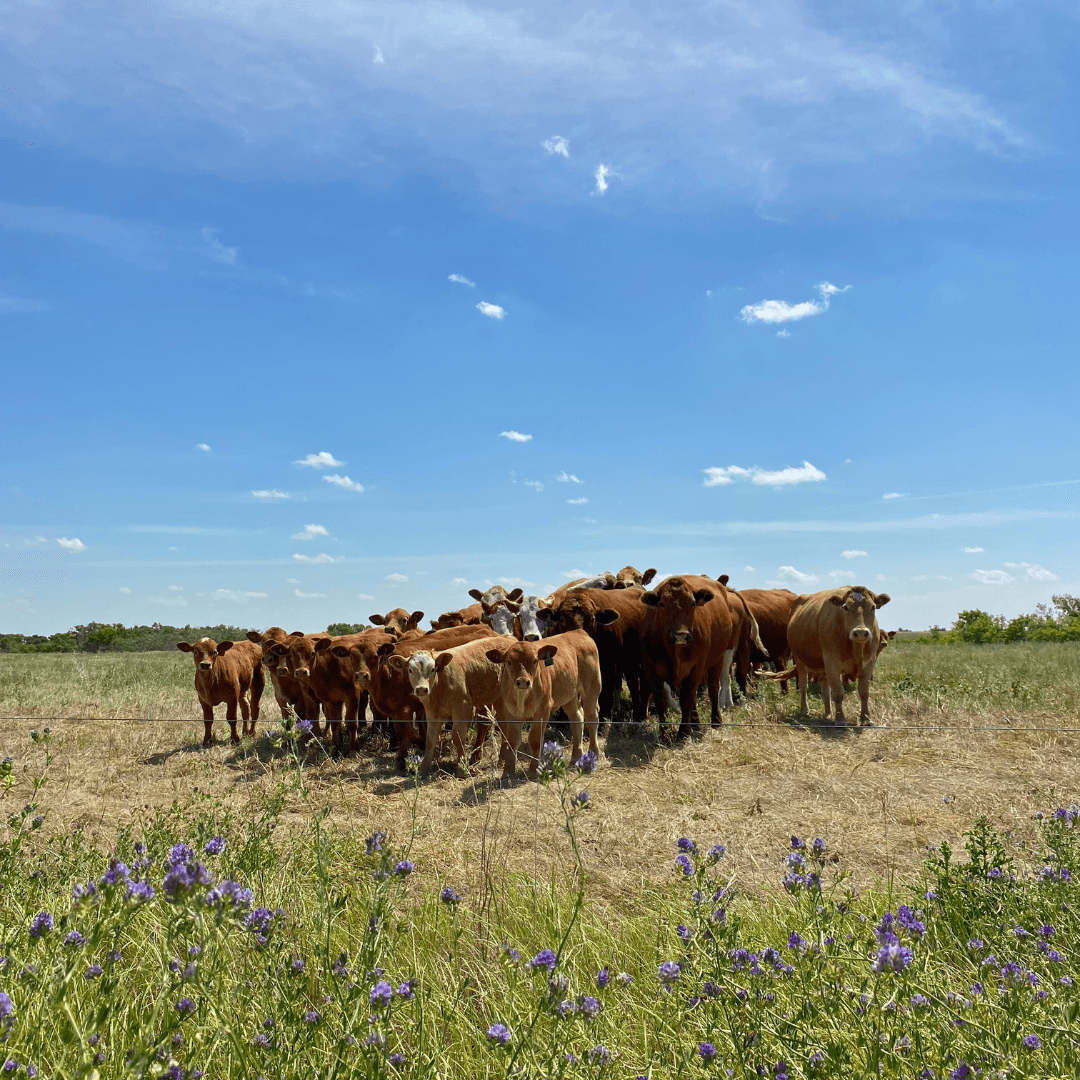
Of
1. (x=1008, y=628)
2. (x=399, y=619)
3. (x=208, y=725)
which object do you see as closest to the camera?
(x=208, y=725)

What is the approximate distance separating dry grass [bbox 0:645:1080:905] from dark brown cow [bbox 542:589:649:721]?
78 centimetres

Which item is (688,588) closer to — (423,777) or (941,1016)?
(423,777)

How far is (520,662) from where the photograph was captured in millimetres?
7434

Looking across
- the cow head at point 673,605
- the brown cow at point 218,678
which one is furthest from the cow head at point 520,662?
the brown cow at point 218,678

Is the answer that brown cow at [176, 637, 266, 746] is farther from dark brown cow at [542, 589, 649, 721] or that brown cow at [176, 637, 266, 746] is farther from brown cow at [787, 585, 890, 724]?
brown cow at [787, 585, 890, 724]

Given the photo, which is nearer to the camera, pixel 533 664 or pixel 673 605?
pixel 533 664

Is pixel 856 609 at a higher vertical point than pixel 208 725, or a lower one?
higher

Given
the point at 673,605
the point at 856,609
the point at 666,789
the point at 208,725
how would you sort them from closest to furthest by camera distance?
the point at 666,789 → the point at 673,605 → the point at 856,609 → the point at 208,725

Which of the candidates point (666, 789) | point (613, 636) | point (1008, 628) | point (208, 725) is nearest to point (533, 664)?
point (666, 789)

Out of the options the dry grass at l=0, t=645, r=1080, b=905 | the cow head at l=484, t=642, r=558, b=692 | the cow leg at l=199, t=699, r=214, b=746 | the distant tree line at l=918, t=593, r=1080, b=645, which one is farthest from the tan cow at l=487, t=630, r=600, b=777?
the distant tree line at l=918, t=593, r=1080, b=645

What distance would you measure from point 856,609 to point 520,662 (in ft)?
17.8

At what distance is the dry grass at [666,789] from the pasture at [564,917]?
1.8 inches

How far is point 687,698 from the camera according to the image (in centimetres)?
1017

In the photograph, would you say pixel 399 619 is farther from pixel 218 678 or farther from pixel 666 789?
pixel 666 789
